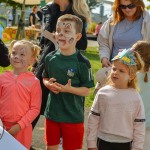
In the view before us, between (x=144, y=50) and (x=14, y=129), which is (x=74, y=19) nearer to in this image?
(x=144, y=50)

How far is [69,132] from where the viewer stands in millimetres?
3791

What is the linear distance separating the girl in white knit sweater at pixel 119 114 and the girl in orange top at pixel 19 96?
0.50 metres

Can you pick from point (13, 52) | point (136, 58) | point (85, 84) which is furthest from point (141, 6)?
point (13, 52)

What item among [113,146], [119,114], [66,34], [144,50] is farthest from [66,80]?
[144,50]

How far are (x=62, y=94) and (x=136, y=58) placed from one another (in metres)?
0.68

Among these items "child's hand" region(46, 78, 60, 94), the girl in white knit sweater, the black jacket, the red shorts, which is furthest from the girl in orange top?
the black jacket

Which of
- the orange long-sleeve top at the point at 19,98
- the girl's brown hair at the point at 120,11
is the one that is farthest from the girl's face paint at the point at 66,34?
the girl's brown hair at the point at 120,11

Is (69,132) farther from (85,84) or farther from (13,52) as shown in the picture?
(13,52)

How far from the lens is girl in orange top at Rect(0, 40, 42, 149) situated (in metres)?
3.56

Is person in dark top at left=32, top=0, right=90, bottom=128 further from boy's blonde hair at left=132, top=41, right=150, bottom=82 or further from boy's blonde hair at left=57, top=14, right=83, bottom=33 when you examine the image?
boy's blonde hair at left=132, top=41, right=150, bottom=82

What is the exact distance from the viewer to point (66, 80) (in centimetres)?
373

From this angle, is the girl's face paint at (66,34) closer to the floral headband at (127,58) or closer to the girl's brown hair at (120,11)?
the floral headband at (127,58)

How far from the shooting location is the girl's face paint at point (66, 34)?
376 centimetres

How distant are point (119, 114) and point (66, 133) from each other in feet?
1.69
